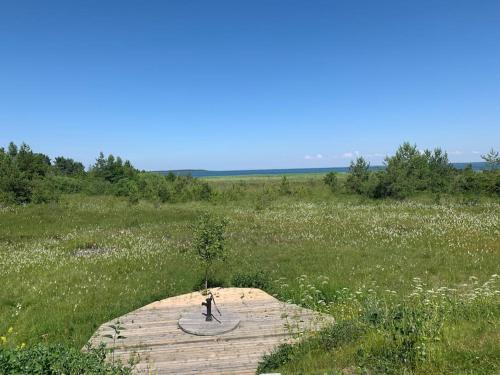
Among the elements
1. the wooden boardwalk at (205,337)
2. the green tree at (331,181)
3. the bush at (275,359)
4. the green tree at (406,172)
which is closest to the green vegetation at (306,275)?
the bush at (275,359)

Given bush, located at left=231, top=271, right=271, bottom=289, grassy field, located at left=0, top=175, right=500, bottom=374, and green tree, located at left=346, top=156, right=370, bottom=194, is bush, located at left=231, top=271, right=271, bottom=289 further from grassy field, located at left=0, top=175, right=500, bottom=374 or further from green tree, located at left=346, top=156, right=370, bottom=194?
green tree, located at left=346, top=156, right=370, bottom=194

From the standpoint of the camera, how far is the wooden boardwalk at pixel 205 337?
313 inches

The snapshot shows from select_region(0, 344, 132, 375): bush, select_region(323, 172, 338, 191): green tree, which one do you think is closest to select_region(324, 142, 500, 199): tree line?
select_region(323, 172, 338, 191): green tree

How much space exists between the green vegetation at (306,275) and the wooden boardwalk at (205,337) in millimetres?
712

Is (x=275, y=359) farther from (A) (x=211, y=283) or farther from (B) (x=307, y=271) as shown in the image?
(B) (x=307, y=271)

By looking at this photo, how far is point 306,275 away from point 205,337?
6.69 m

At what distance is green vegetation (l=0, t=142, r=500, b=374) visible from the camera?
7.02 meters

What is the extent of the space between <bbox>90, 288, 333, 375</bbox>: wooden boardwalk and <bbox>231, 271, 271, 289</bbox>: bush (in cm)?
190

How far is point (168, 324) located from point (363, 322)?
487 centimetres

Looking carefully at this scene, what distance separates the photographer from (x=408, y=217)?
100 ft

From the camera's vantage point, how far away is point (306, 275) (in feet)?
49.4

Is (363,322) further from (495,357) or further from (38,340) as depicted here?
A: (38,340)

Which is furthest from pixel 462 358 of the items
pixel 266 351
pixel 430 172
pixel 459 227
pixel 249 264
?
pixel 430 172

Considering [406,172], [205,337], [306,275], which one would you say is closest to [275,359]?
[205,337]
